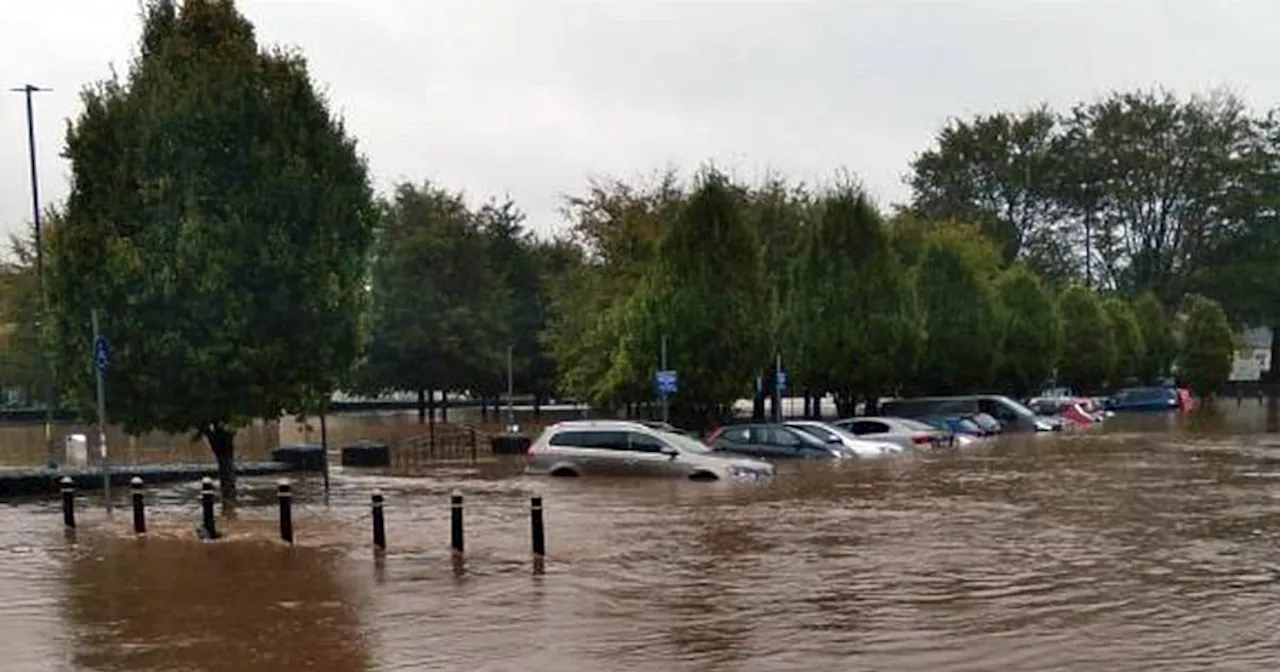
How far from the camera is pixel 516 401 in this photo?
298 feet

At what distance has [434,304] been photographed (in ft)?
229

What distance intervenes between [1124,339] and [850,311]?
3822 centimetres

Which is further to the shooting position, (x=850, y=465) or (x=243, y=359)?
(x=850, y=465)

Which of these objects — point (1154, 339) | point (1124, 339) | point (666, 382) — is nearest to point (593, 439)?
point (666, 382)

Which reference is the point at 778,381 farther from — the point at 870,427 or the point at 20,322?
the point at 20,322

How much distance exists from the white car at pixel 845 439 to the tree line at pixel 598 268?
22.3 ft

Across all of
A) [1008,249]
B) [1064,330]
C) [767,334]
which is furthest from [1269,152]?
[767,334]

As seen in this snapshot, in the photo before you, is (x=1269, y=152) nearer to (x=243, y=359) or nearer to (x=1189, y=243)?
(x=1189, y=243)

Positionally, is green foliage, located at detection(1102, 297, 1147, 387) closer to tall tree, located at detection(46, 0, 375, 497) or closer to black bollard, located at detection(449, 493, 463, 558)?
tall tree, located at detection(46, 0, 375, 497)

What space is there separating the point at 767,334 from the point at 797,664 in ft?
113

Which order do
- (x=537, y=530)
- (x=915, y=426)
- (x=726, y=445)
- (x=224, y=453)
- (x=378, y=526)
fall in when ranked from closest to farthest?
(x=537, y=530), (x=378, y=526), (x=224, y=453), (x=726, y=445), (x=915, y=426)

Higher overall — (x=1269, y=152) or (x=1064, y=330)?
(x=1269, y=152)

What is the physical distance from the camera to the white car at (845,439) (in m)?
37.3

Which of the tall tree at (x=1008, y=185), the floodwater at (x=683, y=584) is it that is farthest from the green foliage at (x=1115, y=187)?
the floodwater at (x=683, y=584)
